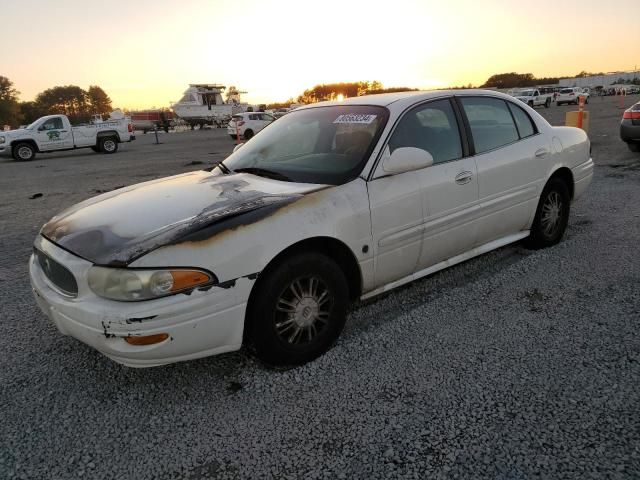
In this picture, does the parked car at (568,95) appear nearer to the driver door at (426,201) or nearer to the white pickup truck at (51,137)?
the white pickup truck at (51,137)

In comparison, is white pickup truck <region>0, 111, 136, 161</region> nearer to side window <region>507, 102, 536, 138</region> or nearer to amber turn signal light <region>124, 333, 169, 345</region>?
side window <region>507, 102, 536, 138</region>

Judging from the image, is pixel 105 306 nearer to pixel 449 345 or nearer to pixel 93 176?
pixel 449 345

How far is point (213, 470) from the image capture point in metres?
2.05

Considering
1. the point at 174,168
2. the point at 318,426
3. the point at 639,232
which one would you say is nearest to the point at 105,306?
the point at 318,426

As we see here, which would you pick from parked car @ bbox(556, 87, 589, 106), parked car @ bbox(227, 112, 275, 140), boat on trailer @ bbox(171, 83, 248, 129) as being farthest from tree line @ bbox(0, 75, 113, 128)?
parked car @ bbox(556, 87, 589, 106)

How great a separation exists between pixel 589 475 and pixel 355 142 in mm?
2275

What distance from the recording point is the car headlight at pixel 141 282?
2242mm

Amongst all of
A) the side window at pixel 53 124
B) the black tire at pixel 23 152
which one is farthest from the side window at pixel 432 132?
the black tire at pixel 23 152

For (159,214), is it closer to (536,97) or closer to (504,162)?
(504,162)

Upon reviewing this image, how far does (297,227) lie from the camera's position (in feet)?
8.53

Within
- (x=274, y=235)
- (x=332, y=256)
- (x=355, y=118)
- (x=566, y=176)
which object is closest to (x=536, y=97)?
(x=566, y=176)

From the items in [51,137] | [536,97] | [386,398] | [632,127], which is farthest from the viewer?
[536,97]

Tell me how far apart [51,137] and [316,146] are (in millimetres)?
19040

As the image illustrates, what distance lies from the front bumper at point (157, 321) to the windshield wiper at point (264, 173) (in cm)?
100
